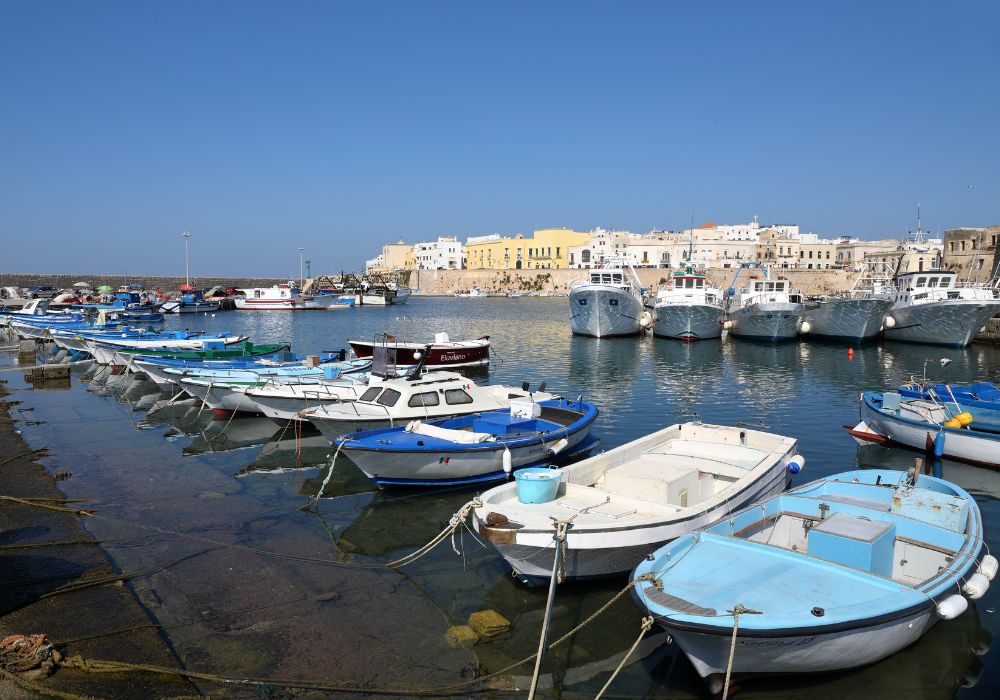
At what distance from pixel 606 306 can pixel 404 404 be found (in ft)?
125

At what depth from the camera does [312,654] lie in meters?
7.82

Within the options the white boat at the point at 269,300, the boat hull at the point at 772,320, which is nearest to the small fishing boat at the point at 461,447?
the boat hull at the point at 772,320

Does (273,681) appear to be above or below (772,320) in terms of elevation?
below

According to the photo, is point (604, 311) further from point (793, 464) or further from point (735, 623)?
point (735, 623)

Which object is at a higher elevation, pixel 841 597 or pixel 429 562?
pixel 841 597

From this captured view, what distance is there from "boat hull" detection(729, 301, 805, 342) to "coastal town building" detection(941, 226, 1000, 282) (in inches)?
864

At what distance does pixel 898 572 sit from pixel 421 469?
8168 mm

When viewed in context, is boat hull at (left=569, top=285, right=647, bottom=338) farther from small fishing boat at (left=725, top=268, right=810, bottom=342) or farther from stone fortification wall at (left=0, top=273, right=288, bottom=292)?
stone fortification wall at (left=0, top=273, right=288, bottom=292)

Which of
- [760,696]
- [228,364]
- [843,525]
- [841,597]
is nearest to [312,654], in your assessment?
[760,696]

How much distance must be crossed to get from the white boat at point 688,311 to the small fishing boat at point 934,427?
103 feet

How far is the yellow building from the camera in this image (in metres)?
162

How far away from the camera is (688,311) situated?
50250mm

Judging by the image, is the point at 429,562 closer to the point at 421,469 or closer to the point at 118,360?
the point at 421,469

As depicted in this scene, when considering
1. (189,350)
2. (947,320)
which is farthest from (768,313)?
(189,350)
